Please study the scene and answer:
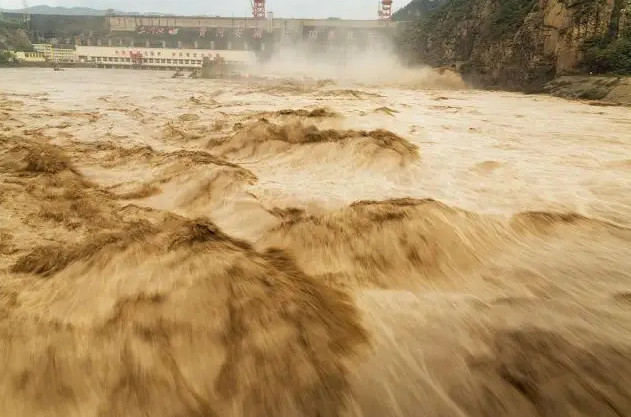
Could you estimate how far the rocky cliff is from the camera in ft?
63.2

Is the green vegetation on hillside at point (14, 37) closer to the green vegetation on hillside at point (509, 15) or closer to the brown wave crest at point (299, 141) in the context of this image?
the green vegetation on hillside at point (509, 15)

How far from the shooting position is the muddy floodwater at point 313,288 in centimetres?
185

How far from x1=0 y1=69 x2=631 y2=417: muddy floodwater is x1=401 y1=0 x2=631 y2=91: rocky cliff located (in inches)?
760

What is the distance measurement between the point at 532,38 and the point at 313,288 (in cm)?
2811

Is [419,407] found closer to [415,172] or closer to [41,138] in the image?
[415,172]

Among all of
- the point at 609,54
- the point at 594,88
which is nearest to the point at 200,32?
the point at 609,54

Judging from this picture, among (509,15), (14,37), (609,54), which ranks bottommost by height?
(609,54)

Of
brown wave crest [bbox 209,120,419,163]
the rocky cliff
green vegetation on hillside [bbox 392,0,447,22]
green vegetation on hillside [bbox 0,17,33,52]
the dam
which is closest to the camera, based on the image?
brown wave crest [bbox 209,120,419,163]

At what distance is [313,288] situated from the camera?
263cm

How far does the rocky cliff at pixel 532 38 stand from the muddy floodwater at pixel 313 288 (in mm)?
19314

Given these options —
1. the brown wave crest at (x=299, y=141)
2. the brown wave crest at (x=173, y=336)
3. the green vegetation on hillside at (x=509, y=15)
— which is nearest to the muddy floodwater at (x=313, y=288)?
the brown wave crest at (x=173, y=336)

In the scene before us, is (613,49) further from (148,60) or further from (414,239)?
(148,60)

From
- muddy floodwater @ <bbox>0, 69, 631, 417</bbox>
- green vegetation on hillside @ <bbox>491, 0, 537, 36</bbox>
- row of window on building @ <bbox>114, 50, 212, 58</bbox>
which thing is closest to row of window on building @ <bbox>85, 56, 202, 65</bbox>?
row of window on building @ <bbox>114, 50, 212, 58</bbox>

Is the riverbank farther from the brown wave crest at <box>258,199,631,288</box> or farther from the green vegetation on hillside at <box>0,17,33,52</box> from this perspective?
the green vegetation on hillside at <box>0,17,33,52</box>
